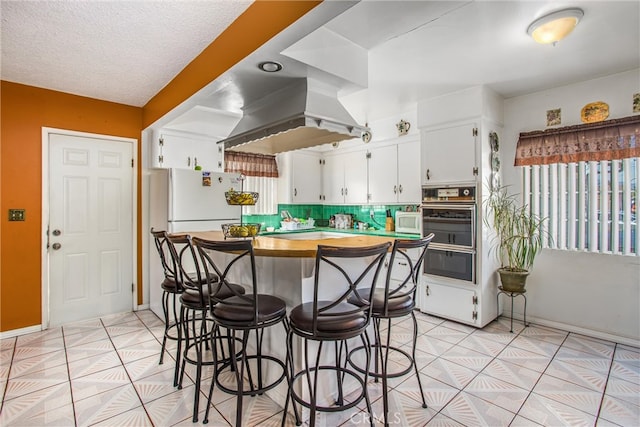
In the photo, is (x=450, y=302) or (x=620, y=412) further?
(x=450, y=302)

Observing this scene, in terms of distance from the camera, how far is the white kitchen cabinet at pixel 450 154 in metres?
3.29

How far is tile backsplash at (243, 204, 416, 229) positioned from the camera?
482cm

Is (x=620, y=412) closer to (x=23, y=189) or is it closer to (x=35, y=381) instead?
(x=35, y=381)

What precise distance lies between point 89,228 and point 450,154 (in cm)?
417

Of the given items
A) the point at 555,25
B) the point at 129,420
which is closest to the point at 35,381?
the point at 129,420

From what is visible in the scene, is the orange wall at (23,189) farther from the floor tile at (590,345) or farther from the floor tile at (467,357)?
the floor tile at (590,345)

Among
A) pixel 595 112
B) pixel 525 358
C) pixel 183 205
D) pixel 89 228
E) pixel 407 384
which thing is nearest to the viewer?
pixel 407 384

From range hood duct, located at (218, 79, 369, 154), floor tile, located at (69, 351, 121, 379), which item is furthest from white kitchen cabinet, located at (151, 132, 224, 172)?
floor tile, located at (69, 351, 121, 379)

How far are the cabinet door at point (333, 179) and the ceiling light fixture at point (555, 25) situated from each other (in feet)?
10.3

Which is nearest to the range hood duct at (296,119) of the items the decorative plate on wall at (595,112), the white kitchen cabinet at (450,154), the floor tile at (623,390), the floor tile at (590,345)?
the white kitchen cabinet at (450,154)

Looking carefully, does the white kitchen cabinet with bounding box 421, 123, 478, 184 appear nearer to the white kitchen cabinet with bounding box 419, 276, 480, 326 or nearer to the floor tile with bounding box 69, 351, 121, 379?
the white kitchen cabinet with bounding box 419, 276, 480, 326

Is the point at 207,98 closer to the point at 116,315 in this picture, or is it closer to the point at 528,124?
the point at 116,315

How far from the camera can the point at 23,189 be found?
3168 millimetres

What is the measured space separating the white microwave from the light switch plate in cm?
420
